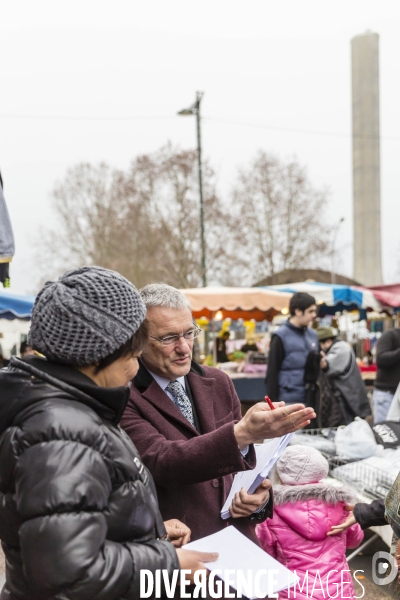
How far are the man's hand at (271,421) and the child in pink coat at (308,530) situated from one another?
113 centimetres

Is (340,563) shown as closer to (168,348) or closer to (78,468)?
(168,348)

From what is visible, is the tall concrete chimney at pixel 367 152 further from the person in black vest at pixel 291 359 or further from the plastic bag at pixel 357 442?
the plastic bag at pixel 357 442

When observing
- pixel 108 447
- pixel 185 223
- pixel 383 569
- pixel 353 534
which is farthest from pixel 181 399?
pixel 185 223

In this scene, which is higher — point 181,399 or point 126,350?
point 126,350

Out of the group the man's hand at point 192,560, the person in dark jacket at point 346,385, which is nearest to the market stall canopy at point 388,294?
the person in dark jacket at point 346,385

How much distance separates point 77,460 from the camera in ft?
4.31

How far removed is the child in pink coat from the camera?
2.80 meters

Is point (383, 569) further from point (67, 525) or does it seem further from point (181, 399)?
point (67, 525)

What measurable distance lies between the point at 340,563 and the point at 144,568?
1852 mm

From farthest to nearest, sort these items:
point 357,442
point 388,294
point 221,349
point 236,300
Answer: point 221,349
point 388,294
point 236,300
point 357,442

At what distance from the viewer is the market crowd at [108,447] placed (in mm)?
1281

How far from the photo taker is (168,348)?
7.34 feet

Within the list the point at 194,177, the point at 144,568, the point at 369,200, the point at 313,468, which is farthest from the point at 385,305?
the point at 369,200

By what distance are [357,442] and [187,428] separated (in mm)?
2799
